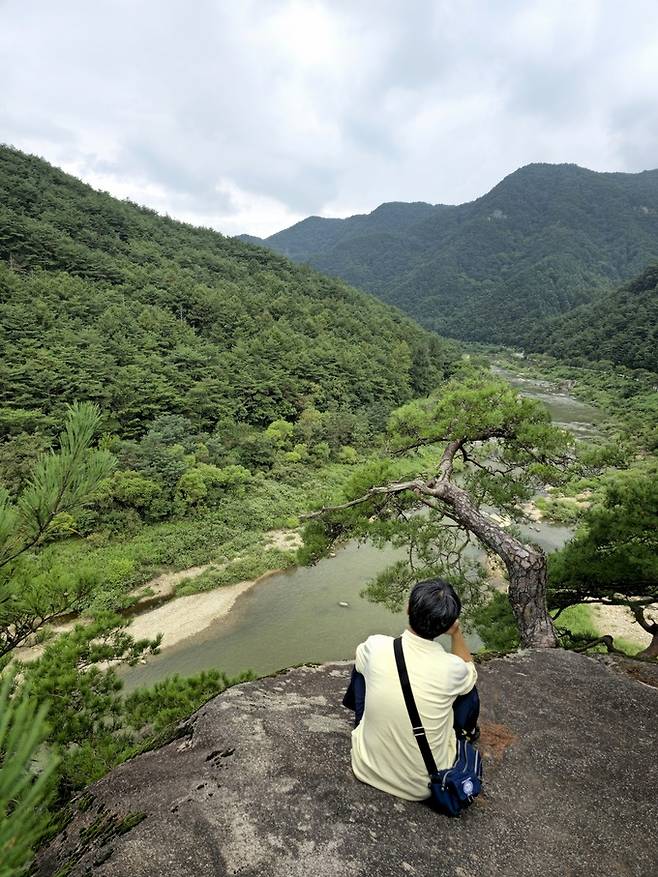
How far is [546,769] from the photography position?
264 cm

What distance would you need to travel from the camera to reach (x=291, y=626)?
41.8 feet

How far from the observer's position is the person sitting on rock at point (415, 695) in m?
2.08

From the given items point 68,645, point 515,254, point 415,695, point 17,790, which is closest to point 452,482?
point 415,695

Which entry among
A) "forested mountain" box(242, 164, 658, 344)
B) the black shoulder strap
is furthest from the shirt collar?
"forested mountain" box(242, 164, 658, 344)

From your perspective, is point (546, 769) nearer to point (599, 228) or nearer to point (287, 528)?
point (287, 528)

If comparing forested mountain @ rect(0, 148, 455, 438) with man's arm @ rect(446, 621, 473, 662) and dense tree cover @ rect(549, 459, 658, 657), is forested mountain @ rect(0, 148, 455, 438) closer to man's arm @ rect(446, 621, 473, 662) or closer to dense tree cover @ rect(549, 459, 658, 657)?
dense tree cover @ rect(549, 459, 658, 657)

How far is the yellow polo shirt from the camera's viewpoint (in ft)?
6.81

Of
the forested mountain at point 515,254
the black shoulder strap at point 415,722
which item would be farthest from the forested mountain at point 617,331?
the black shoulder strap at point 415,722

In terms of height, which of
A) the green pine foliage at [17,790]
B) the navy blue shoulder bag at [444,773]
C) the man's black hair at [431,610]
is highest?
the green pine foliage at [17,790]

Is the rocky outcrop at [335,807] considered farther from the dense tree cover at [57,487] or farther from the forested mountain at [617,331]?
the forested mountain at [617,331]

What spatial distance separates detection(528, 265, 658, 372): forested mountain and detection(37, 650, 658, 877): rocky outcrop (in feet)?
188

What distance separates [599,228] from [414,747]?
7496 inches

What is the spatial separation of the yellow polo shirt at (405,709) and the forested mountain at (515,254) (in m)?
101

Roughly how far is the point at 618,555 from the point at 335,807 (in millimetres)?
4687
